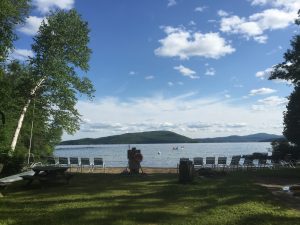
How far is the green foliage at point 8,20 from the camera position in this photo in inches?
773

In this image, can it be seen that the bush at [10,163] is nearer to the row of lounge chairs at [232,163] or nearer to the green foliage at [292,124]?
the row of lounge chairs at [232,163]

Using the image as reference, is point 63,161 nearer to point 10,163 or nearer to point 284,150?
point 10,163

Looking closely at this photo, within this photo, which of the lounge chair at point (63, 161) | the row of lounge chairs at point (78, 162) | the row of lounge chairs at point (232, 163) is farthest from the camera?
the lounge chair at point (63, 161)

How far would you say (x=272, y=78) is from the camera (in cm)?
2677

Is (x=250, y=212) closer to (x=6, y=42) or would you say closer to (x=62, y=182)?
(x=62, y=182)

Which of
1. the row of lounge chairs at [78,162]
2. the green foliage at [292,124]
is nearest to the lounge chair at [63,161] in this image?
the row of lounge chairs at [78,162]

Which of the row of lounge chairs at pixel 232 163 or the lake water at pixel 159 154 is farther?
the lake water at pixel 159 154

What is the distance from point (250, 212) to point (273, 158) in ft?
71.3

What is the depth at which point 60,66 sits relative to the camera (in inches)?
983

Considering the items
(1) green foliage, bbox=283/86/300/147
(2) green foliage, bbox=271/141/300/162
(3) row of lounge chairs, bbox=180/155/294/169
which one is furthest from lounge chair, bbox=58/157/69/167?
(1) green foliage, bbox=283/86/300/147

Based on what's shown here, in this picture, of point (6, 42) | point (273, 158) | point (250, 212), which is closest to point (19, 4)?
point (6, 42)

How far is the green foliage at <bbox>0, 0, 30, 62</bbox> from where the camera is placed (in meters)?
19.6

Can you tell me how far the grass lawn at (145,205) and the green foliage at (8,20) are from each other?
24.3 feet

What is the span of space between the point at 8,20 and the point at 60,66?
4.62 meters
